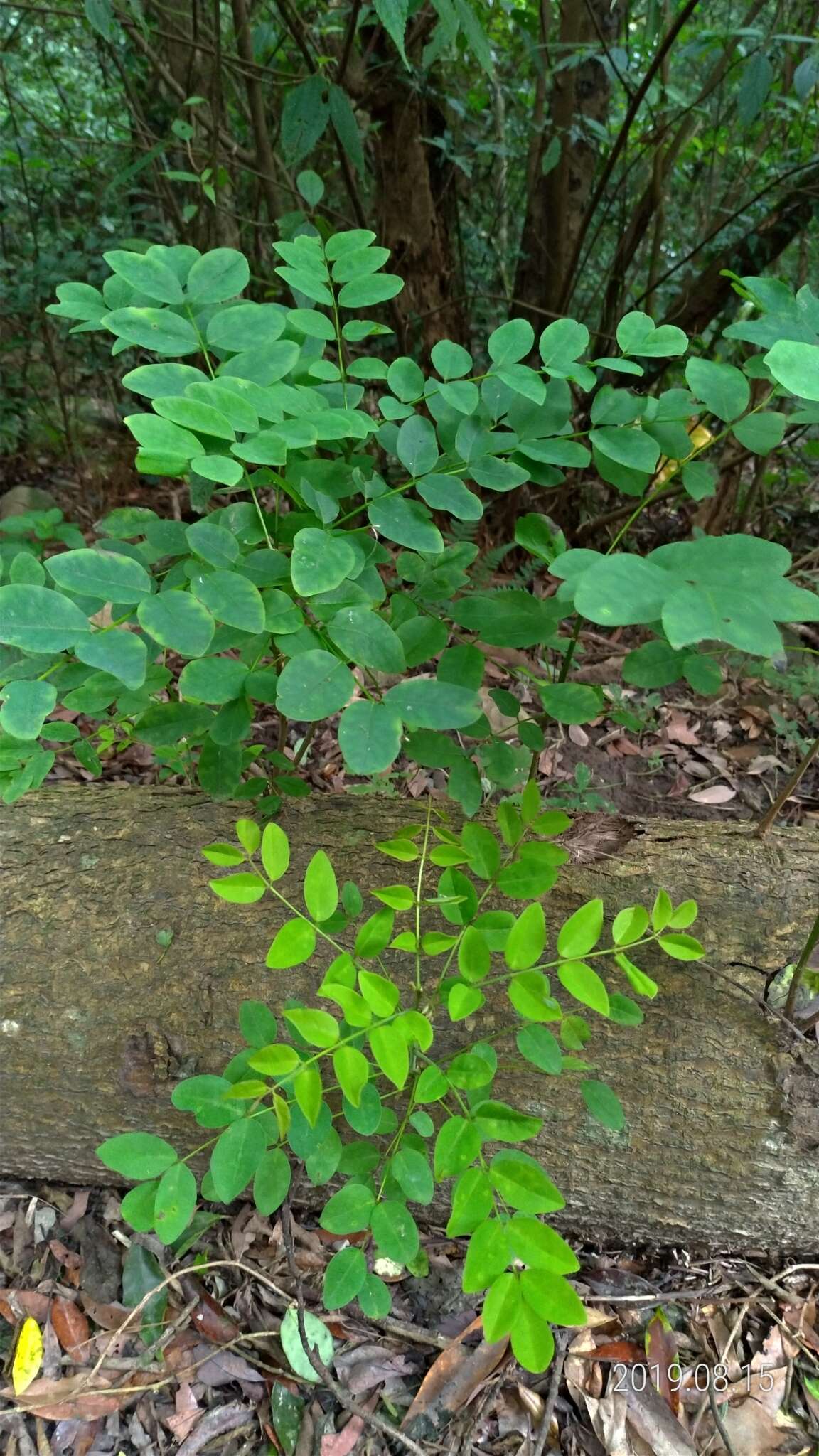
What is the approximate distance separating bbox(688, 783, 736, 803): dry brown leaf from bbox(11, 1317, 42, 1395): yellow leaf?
1.82 metres

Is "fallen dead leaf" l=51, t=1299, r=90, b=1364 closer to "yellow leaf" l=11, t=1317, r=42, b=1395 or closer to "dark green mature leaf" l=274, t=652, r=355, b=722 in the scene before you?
"yellow leaf" l=11, t=1317, r=42, b=1395

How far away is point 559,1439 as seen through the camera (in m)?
1.21

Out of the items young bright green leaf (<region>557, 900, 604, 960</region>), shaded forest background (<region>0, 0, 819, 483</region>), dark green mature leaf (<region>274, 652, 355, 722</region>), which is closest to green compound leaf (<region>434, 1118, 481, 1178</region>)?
young bright green leaf (<region>557, 900, 604, 960</region>)

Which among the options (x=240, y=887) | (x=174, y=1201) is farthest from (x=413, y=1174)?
(x=240, y=887)

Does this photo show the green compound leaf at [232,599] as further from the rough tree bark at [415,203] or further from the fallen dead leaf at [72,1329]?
the rough tree bark at [415,203]

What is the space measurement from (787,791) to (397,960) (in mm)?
679

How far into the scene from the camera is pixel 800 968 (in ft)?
3.97

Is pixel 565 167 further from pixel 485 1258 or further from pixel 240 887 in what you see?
pixel 485 1258

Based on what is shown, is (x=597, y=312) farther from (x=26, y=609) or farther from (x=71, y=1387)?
(x=71, y=1387)

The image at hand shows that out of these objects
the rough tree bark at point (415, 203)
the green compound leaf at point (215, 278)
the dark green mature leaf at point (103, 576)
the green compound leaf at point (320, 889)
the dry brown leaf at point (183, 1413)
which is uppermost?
the rough tree bark at point (415, 203)

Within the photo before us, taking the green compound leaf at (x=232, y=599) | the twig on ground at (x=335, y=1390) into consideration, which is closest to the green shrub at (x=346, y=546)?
the green compound leaf at (x=232, y=599)

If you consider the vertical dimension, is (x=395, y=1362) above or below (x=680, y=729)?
below

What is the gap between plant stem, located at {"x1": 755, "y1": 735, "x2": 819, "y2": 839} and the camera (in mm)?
1162

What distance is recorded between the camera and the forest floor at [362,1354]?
3.99 ft
